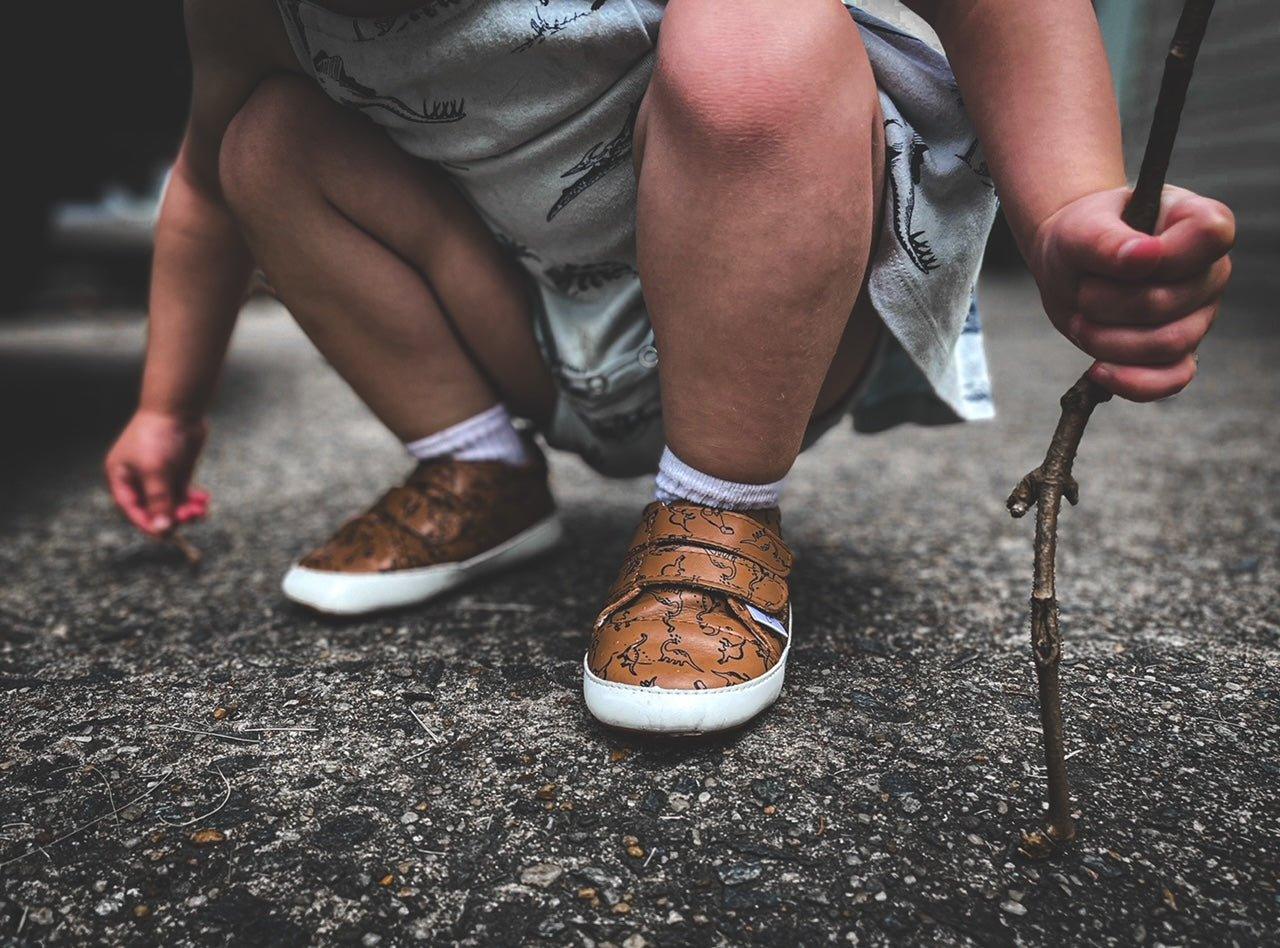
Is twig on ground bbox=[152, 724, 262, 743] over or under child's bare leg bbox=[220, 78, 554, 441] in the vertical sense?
under

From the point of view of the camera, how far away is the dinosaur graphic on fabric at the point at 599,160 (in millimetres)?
721

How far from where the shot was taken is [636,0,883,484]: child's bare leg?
58 centimetres

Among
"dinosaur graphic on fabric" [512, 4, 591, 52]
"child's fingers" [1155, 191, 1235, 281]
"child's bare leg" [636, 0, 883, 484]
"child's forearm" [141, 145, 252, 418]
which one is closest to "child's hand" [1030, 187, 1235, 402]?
"child's fingers" [1155, 191, 1235, 281]

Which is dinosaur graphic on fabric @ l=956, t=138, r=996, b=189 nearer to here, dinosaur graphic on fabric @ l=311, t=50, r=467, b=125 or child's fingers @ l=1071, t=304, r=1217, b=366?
child's fingers @ l=1071, t=304, r=1217, b=366

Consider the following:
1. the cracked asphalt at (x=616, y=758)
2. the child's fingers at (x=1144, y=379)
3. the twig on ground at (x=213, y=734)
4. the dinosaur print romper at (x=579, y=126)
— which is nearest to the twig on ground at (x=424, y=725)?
the cracked asphalt at (x=616, y=758)

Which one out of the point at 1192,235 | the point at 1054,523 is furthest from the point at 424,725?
the point at 1192,235

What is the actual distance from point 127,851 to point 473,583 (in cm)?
41

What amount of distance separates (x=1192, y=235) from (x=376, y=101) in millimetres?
584

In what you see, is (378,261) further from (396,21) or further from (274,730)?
(274,730)

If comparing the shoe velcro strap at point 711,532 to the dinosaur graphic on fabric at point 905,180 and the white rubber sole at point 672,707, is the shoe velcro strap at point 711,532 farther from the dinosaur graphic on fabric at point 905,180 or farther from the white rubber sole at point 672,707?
the dinosaur graphic on fabric at point 905,180

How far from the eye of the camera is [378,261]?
826mm

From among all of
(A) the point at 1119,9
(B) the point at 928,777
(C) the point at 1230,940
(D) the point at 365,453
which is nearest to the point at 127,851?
(B) the point at 928,777

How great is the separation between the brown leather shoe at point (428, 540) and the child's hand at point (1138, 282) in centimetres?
55

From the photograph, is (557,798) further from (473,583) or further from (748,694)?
(473,583)
